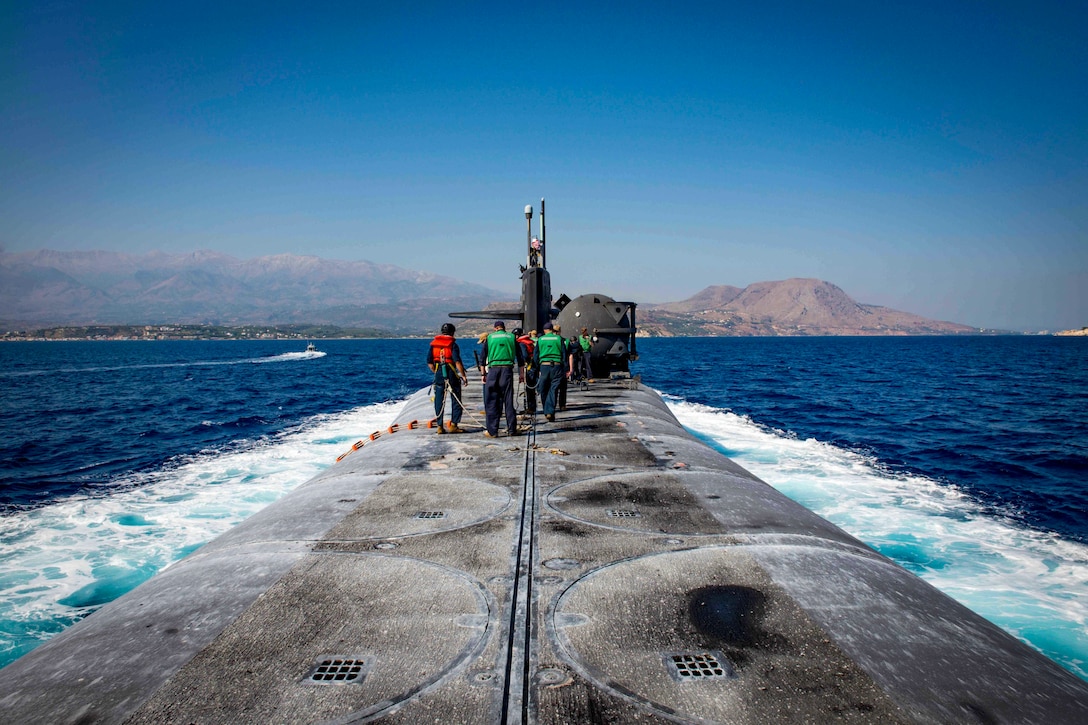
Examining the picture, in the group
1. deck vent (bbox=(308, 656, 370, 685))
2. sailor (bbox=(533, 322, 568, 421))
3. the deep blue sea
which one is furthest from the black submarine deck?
sailor (bbox=(533, 322, 568, 421))

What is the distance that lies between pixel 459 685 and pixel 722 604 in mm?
2422

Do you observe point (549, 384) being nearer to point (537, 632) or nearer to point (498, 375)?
point (498, 375)

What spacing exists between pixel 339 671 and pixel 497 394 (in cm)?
868

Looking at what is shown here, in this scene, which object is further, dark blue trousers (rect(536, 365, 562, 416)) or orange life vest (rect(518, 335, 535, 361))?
orange life vest (rect(518, 335, 535, 361))

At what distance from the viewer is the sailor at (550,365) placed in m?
14.2

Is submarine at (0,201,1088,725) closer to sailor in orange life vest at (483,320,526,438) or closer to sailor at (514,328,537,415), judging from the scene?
sailor in orange life vest at (483,320,526,438)

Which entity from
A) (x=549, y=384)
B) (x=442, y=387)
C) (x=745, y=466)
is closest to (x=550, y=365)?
(x=549, y=384)

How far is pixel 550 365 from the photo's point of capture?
14.3 m

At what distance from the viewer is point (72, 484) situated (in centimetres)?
1742

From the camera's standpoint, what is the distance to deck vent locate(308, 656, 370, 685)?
3906 millimetres

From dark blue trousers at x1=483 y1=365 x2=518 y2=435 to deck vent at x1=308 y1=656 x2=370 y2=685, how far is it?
8309 millimetres

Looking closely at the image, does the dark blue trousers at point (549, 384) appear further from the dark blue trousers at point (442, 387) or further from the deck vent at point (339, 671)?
the deck vent at point (339, 671)

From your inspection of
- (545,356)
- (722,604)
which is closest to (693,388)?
(545,356)

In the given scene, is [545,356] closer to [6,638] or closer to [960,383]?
[6,638]
